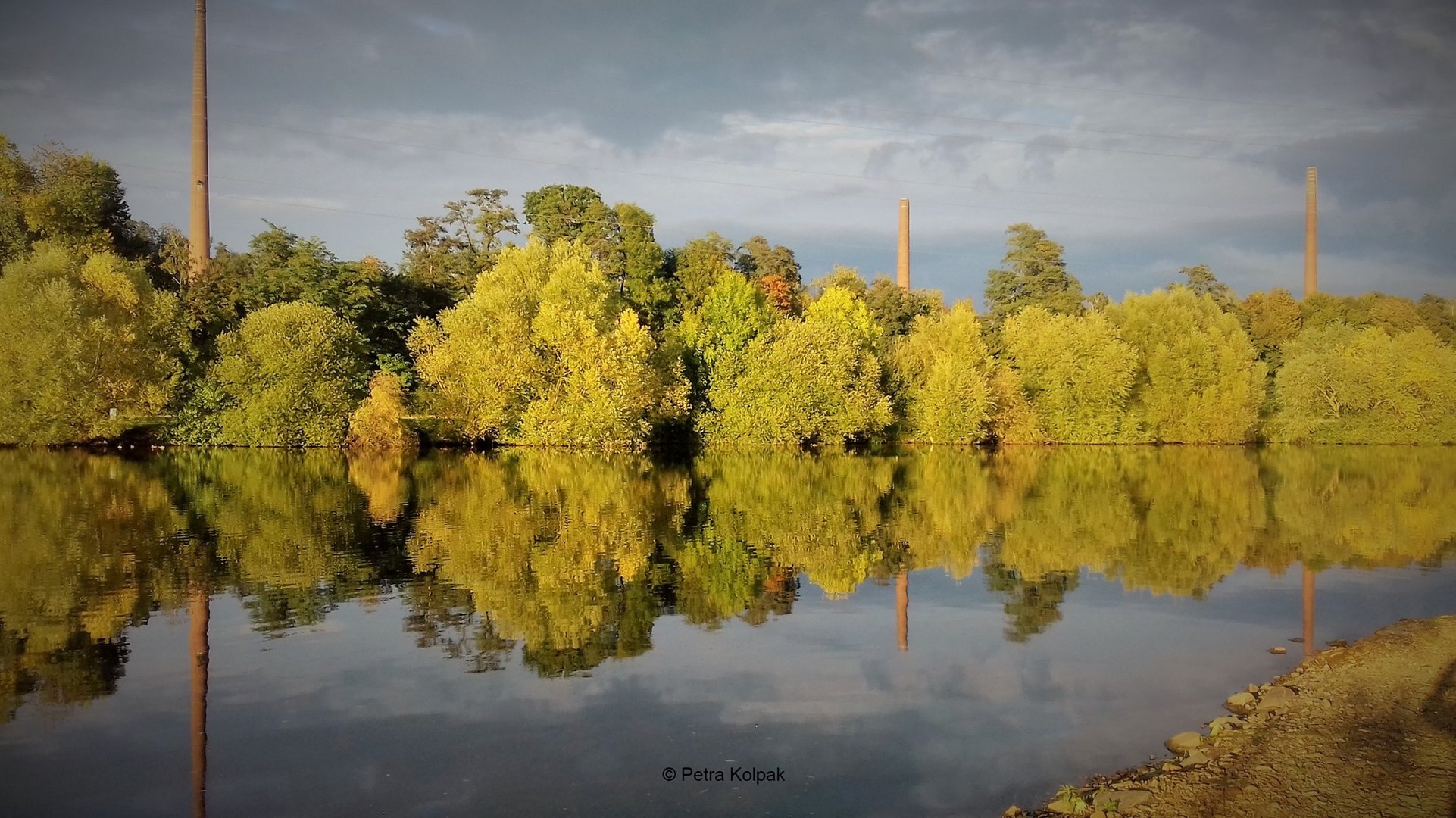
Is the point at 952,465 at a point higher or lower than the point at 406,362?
lower

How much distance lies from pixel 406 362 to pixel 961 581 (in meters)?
52.2

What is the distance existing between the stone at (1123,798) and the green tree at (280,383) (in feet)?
185

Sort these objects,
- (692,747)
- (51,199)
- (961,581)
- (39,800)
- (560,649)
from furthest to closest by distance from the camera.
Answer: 1. (51,199)
2. (961,581)
3. (560,649)
4. (692,747)
5. (39,800)

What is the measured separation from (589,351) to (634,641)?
4344 cm

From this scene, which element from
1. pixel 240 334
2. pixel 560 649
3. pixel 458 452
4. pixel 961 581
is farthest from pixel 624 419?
pixel 560 649

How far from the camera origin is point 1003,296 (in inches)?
3733

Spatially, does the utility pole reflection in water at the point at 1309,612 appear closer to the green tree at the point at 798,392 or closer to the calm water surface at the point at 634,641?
the calm water surface at the point at 634,641

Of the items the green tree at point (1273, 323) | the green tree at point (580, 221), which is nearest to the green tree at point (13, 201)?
the green tree at point (580, 221)

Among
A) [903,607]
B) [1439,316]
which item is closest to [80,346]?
[903,607]

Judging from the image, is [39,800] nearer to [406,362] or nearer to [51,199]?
[406,362]

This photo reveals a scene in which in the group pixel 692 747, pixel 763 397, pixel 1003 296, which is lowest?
pixel 692 747

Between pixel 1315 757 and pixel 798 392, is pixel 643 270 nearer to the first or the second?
pixel 798 392

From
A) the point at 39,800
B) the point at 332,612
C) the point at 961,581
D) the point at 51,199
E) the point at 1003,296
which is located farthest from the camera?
the point at 1003,296

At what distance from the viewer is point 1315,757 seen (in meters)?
9.40
